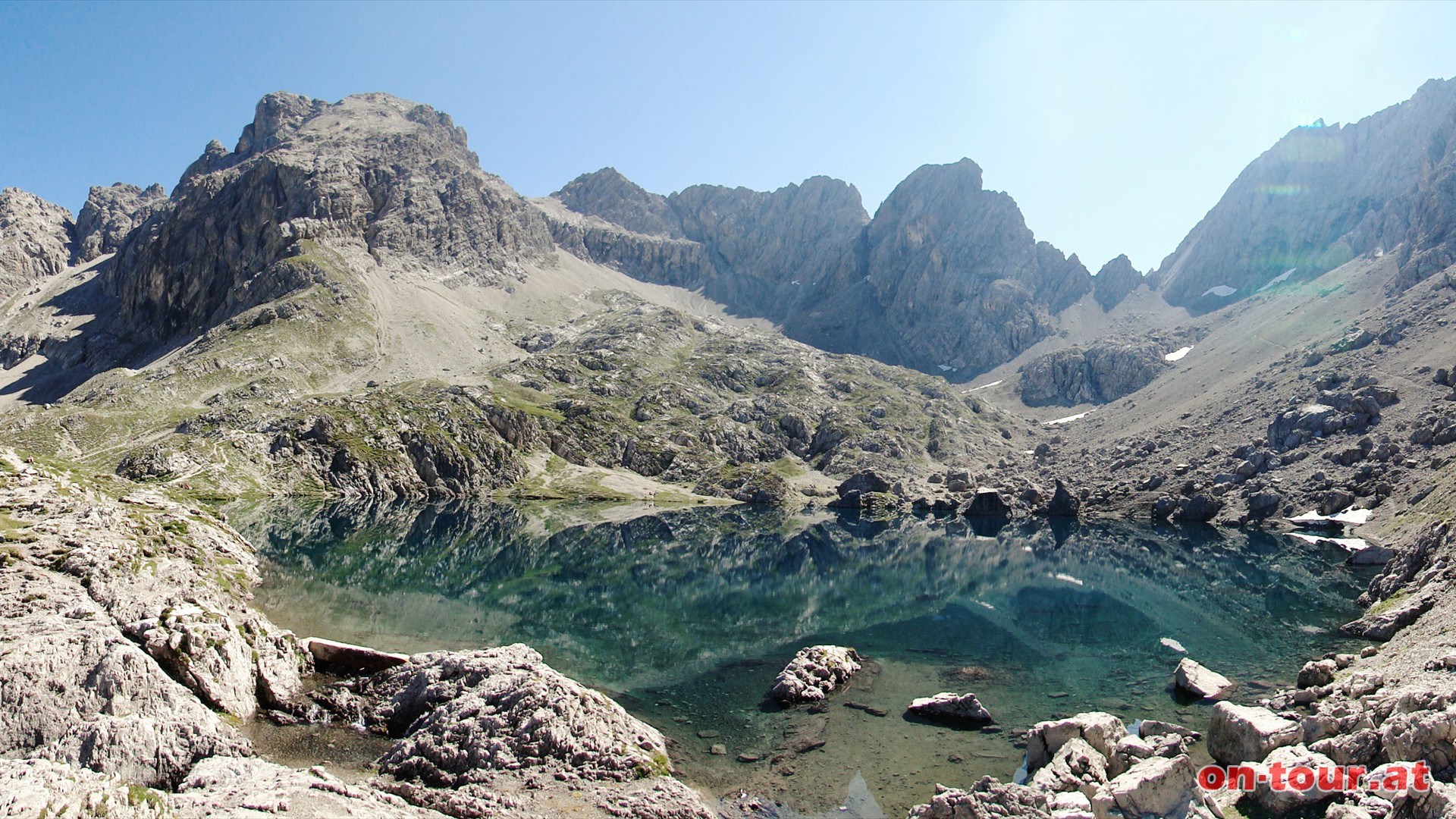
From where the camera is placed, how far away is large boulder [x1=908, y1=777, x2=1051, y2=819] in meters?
20.3

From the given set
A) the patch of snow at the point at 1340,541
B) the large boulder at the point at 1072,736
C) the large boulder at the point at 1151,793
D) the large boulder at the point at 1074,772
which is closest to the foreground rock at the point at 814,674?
the large boulder at the point at 1072,736

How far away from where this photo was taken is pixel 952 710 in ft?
102

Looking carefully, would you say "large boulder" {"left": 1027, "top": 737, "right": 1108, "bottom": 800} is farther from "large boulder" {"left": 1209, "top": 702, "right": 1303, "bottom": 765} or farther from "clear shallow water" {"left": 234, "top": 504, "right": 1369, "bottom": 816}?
"large boulder" {"left": 1209, "top": 702, "right": 1303, "bottom": 765}

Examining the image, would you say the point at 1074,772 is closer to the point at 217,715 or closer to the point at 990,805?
the point at 990,805

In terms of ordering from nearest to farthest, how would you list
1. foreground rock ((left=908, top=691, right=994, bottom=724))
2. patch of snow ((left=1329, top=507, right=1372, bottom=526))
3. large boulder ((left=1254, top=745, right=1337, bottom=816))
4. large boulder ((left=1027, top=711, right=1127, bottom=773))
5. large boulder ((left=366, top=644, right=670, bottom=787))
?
1. large boulder ((left=1254, top=745, right=1337, bottom=816))
2. large boulder ((left=366, top=644, right=670, bottom=787))
3. large boulder ((left=1027, top=711, right=1127, bottom=773))
4. foreground rock ((left=908, top=691, right=994, bottom=724))
5. patch of snow ((left=1329, top=507, right=1372, bottom=526))

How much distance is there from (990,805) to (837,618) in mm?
32441

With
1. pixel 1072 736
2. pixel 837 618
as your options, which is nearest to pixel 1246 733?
pixel 1072 736

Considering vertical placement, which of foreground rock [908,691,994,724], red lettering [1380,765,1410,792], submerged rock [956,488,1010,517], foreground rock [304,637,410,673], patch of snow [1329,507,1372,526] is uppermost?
foreground rock [304,637,410,673]

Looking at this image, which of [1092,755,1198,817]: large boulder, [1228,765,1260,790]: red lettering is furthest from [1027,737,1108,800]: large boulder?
Answer: [1228,765,1260,790]: red lettering

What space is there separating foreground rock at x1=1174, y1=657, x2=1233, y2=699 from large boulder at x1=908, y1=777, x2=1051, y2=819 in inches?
693

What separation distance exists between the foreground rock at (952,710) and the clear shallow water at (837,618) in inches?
32.9

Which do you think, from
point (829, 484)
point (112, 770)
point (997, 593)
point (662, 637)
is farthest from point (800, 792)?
point (829, 484)

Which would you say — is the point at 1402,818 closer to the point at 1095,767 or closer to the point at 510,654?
the point at 1095,767

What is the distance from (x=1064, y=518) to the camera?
13075 centimetres
